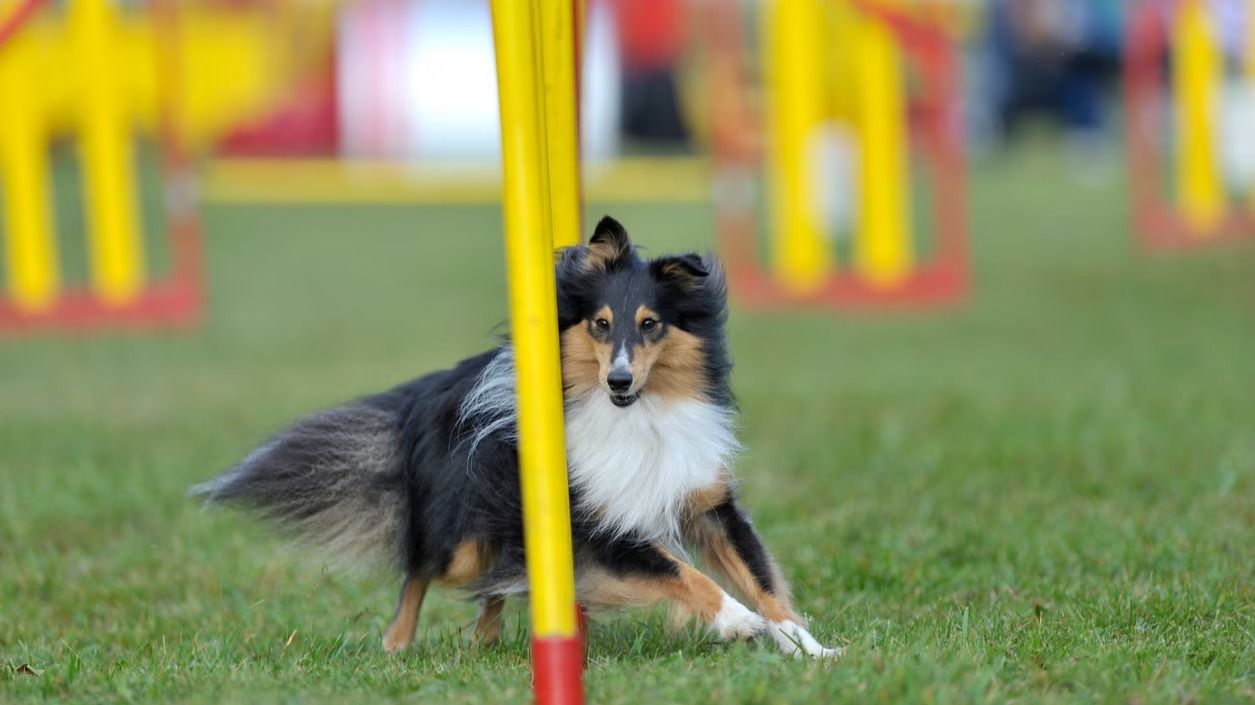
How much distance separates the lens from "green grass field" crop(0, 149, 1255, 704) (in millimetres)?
3705

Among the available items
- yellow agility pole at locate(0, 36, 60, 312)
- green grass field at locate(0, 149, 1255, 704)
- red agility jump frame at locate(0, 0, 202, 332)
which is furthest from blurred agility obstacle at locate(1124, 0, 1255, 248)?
Answer: yellow agility pole at locate(0, 36, 60, 312)

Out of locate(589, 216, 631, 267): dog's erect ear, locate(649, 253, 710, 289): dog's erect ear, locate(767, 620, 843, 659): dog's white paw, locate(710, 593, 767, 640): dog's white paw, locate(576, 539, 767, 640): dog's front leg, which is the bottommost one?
locate(767, 620, 843, 659): dog's white paw

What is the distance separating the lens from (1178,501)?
18.6 feet

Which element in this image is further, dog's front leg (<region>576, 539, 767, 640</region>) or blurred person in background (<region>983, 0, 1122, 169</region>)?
blurred person in background (<region>983, 0, 1122, 169</region>)

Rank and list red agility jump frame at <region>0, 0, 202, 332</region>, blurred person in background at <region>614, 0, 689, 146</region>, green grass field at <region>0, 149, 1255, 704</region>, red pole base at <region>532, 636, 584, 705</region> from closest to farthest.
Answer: red pole base at <region>532, 636, 584, 705</region>, green grass field at <region>0, 149, 1255, 704</region>, red agility jump frame at <region>0, 0, 202, 332</region>, blurred person in background at <region>614, 0, 689, 146</region>

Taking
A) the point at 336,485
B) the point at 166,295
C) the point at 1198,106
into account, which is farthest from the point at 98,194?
the point at 1198,106

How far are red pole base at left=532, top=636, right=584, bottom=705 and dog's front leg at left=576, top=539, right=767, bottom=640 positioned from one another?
2.52 feet

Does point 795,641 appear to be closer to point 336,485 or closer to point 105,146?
point 336,485

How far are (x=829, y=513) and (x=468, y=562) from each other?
1.92 meters

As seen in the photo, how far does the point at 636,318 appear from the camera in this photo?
3965 mm

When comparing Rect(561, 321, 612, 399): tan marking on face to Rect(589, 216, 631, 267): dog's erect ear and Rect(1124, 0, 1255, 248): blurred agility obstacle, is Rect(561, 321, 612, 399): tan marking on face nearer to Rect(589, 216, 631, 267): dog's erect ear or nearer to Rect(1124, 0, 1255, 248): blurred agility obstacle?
Rect(589, 216, 631, 267): dog's erect ear

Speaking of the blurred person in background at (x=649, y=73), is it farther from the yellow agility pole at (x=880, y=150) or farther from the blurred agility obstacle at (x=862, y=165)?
the yellow agility pole at (x=880, y=150)

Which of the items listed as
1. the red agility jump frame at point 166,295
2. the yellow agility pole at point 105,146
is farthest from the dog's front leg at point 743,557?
the red agility jump frame at point 166,295

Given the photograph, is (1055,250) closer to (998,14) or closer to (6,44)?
(6,44)
